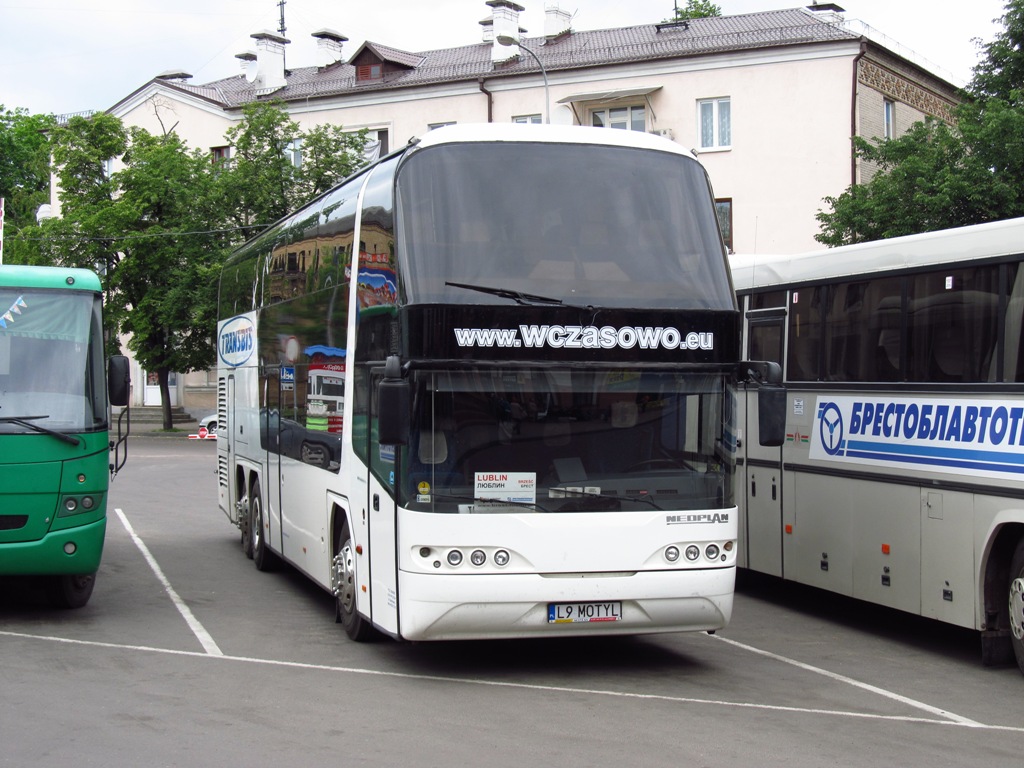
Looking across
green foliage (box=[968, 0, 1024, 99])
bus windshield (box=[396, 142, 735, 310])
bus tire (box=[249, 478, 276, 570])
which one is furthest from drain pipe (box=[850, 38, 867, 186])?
bus windshield (box=[396, 142, 735, 310])

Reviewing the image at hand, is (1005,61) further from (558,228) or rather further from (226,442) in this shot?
(558,228)

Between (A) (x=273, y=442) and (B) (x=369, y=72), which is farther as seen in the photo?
(B) (x=369, y=72)

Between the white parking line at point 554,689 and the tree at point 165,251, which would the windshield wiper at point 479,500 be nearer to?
the white parking line at point 554,689

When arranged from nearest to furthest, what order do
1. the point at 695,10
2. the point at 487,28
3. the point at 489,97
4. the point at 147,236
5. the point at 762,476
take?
the point at 762,476
the point at 147,236
the point at 489,97
the point at 487,28
the point at 695,10

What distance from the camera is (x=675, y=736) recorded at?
7.42 meters

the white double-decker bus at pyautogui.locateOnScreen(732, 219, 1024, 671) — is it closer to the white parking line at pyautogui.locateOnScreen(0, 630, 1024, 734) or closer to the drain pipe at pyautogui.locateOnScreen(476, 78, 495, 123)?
the white parking line at pyautogui.locateOnScreen(0, 630, 1024, 734)

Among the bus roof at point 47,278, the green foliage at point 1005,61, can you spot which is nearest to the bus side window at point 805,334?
the bus roof at point 47,278

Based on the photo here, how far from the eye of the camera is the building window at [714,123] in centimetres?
4297

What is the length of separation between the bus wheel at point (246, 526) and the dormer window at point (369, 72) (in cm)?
3657

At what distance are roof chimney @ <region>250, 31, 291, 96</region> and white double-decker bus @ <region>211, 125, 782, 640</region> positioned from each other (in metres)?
47.9

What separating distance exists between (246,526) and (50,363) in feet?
18.1

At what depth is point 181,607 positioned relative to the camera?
12438 millimetres

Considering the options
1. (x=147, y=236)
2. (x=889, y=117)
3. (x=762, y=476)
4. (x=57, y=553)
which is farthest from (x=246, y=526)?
(x=889, y=117)

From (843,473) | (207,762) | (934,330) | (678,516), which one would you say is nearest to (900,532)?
(843,473)
